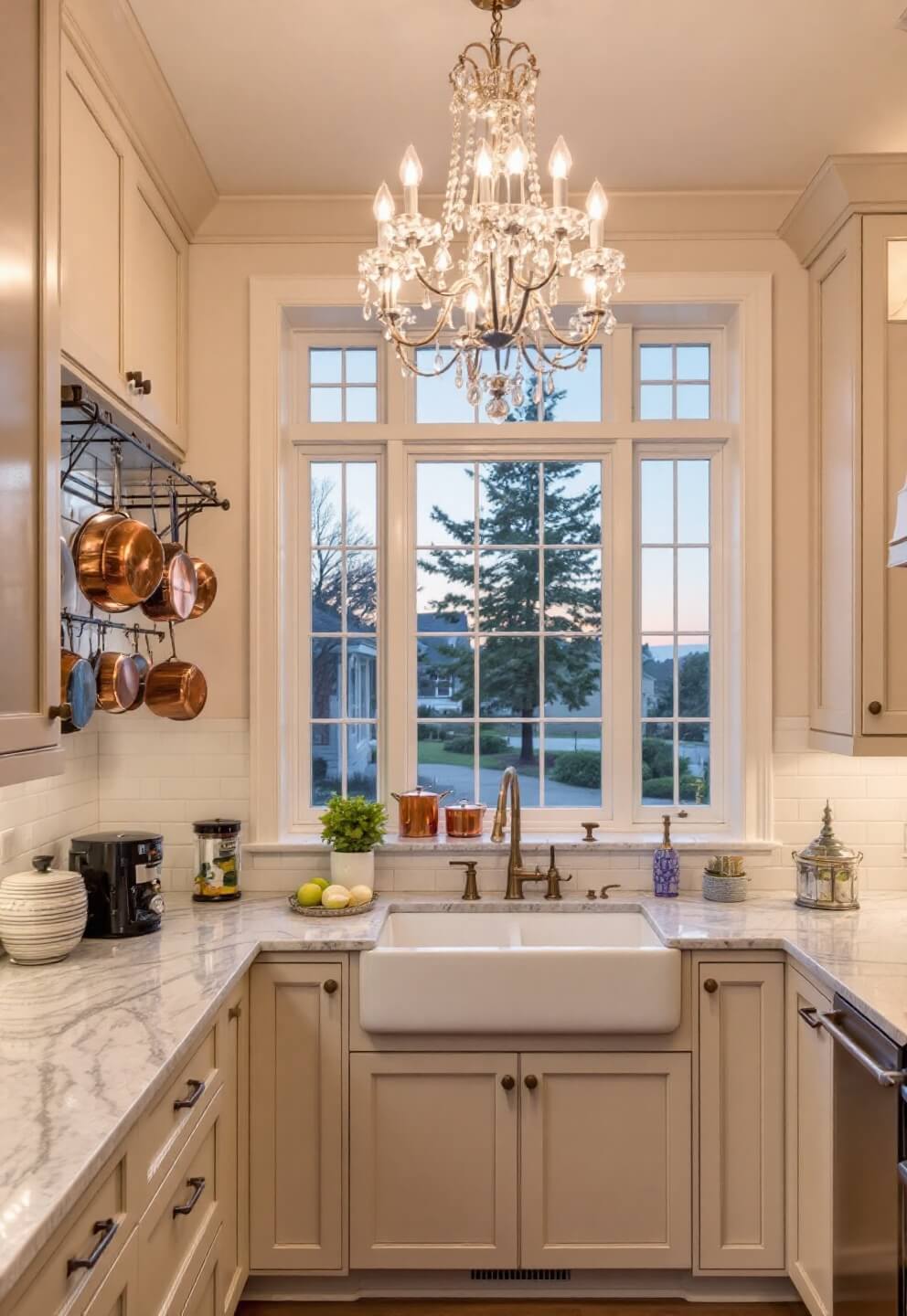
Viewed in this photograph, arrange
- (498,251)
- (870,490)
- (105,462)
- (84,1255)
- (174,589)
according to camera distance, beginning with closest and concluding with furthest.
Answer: (84,1255) < (498,251) < (174,589) < (870,490) < (105,462)

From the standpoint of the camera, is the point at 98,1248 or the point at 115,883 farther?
the point at 115,883

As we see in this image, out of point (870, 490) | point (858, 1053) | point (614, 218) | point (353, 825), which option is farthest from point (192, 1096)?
point (614, 218)

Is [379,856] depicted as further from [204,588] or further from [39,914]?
[39,914]

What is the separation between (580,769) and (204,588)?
4.30 feet

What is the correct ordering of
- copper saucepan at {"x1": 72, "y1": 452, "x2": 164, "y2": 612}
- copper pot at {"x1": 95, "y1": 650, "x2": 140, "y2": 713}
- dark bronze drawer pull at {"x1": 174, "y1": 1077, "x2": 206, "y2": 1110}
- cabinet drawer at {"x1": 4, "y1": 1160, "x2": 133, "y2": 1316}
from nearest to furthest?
cabinet drawer at {"x1": 4, "y1": 1160, "x2": 133, "y2": 1316} < dark bronze drawer pull at {"x1": 174, "y1": 1077, "x2": 206, "y2": 1110} < copper saucepan at {"x1": 72, "y1": 452, "x2": 164, "y2": 612} < copper pot at {"x1": 95, "y1": 650, "x2": 140, "y2": 713}

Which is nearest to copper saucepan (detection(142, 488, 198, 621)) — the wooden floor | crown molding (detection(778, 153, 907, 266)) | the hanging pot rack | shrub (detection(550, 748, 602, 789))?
the hanging pot rack

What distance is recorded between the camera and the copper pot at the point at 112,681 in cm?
252

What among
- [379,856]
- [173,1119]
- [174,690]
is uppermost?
[174,690]

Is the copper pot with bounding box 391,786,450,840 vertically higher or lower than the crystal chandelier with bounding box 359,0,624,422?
lower

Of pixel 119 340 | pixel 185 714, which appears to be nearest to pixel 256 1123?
pixel 185 714

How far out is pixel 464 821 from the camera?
3158 mm

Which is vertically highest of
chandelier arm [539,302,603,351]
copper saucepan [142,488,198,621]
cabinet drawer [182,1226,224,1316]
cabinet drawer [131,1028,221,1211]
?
chandelier arm [539,302,603,351]

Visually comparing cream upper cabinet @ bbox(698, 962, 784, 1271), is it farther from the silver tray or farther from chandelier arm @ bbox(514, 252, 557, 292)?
chandelier arm @ bbox(514, 252, 557, 292)

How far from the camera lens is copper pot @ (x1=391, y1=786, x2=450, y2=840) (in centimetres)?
317
